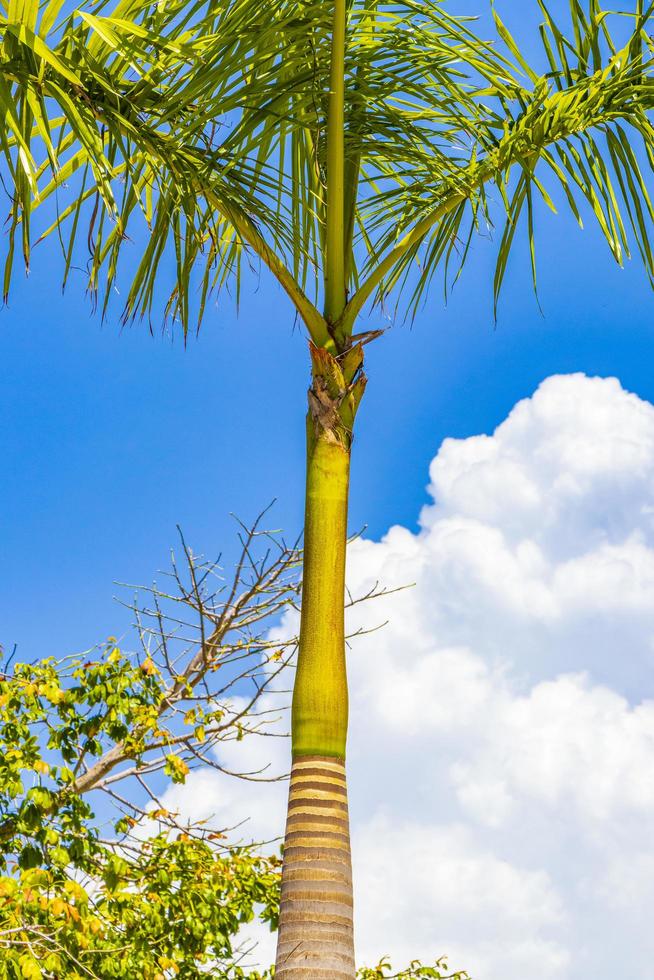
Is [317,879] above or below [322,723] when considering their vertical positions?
below

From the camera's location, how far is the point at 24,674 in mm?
7676

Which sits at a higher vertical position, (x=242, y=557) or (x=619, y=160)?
(x=619, y=160)

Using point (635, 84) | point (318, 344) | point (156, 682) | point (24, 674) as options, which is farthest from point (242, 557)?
point (635, 84)

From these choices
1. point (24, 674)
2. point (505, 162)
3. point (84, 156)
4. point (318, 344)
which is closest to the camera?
point (318, 344)

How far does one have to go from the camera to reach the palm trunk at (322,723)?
4477 mm

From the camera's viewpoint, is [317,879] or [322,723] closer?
[317,879]

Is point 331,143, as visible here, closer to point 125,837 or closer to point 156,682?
point 156,682

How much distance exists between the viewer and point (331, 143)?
18.6ft

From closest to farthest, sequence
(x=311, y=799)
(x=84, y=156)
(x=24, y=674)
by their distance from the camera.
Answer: (x=311, y=799) → (x=84, y=156) → (x=24, y=674)

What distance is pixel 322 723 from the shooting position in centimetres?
A: 476

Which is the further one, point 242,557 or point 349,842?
point 242,557

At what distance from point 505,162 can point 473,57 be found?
25.9 inches

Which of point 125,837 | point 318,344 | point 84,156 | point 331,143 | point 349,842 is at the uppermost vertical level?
point 84,156

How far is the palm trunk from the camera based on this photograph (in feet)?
14.7
